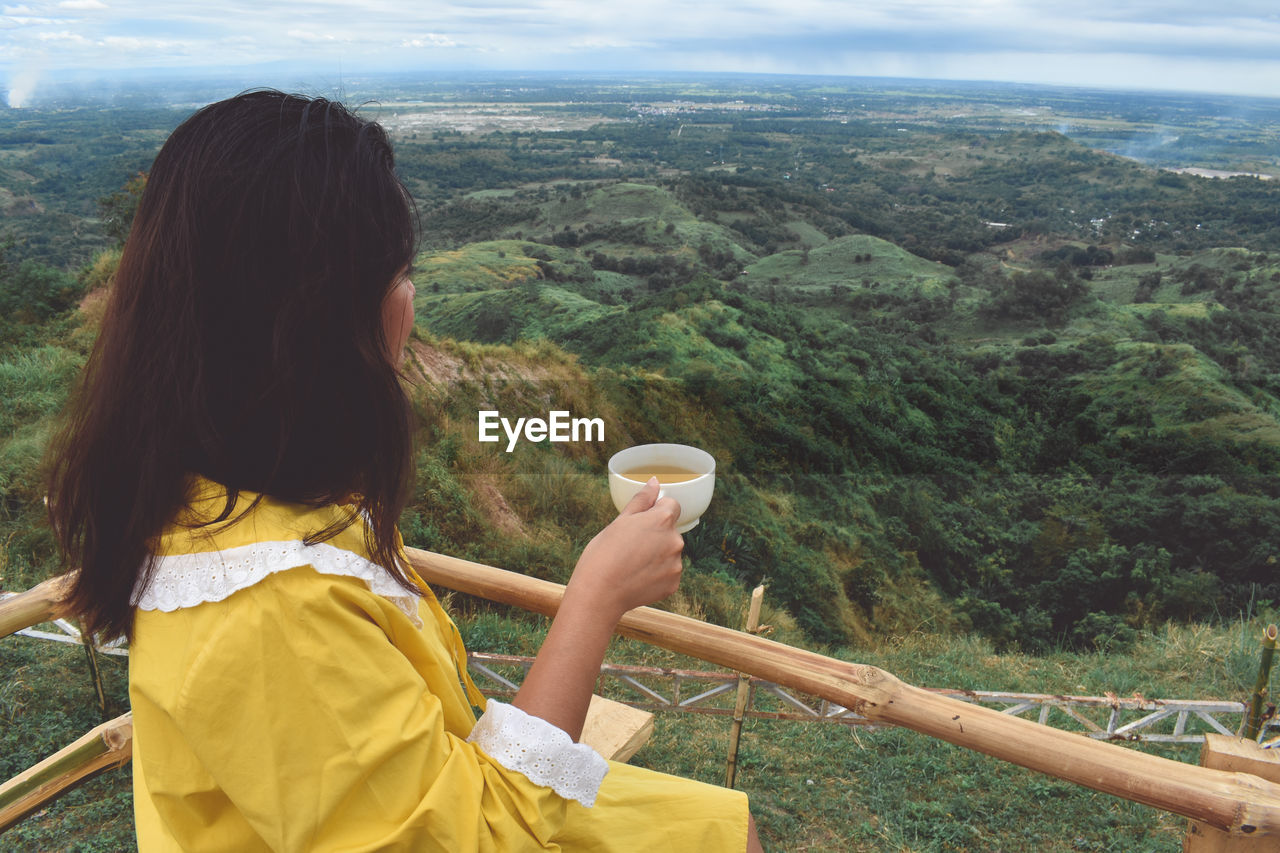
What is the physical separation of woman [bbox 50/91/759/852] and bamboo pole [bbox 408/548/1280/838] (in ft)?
1.86

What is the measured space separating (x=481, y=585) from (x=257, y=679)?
2.97ft

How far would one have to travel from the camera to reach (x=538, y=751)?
0.77 meters

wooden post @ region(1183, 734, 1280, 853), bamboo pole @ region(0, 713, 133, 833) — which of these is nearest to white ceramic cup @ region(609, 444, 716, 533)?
wooden post @ region(1183, 734, 1280, 853)

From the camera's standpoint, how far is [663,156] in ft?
194

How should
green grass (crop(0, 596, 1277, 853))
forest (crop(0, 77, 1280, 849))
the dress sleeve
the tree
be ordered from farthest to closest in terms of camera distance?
the tree < forest (crop(0, 77, 1280, 849)) < green grass (crop(0, 596, 1277, 853)) < the dress sleeve

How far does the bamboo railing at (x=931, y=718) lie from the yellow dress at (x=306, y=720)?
0.57 metres

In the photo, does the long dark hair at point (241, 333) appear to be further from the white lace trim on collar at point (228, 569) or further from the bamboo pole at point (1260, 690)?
the bamboo pole at point (1260, 690)

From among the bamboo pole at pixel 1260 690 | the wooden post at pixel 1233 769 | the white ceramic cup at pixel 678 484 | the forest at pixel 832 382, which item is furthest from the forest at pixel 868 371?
the bamboo pole at pixel 1260 690

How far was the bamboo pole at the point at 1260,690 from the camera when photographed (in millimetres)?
1337

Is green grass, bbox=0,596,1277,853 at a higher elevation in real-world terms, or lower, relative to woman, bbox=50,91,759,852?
lower

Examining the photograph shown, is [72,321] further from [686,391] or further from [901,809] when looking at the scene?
[901,809]

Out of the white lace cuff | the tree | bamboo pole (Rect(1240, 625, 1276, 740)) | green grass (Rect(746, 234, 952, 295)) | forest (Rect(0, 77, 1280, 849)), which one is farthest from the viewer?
green grass (Rect(746, 234, 952, 295))

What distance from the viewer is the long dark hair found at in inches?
27.6

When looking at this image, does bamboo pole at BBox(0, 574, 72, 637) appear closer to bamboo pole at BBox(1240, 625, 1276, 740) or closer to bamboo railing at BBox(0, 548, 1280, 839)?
bamboo railing at BBox(0, 548, 1280, 839)
